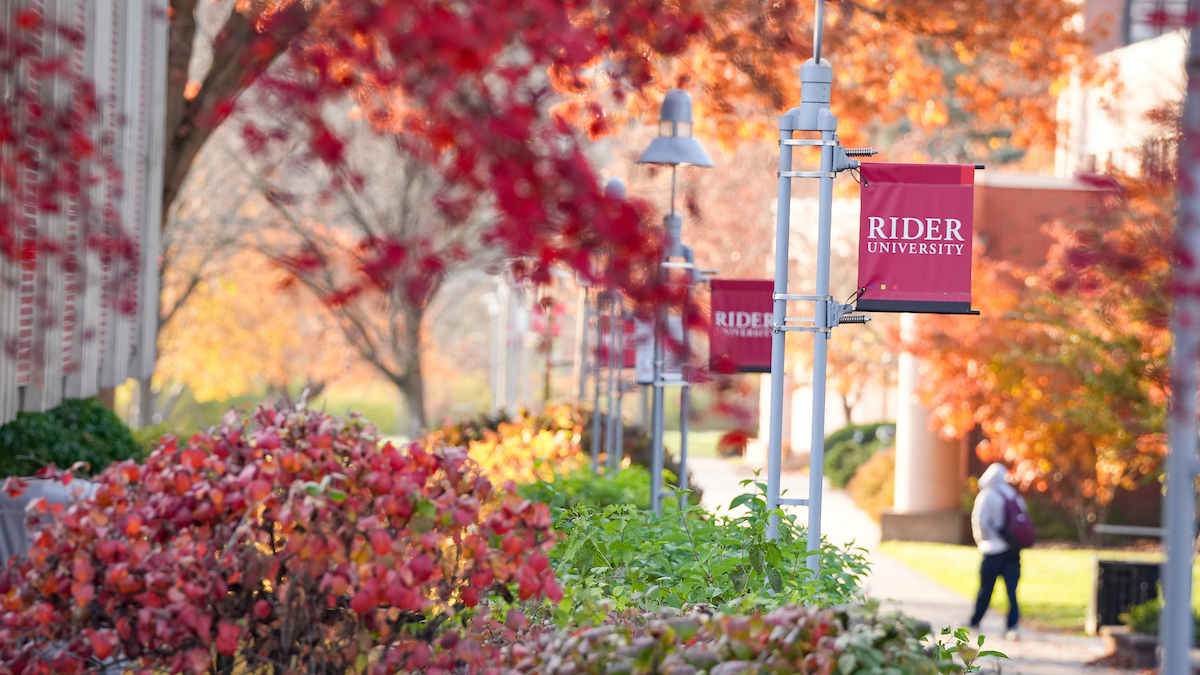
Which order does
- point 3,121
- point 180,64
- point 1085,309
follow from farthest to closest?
point 1085,309, point 180,64, point 3,121

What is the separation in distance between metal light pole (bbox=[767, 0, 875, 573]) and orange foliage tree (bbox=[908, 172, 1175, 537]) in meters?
8.55

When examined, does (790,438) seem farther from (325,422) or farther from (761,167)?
(325,422)

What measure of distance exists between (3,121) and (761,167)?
1260 inches

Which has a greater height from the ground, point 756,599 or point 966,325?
point 966,325

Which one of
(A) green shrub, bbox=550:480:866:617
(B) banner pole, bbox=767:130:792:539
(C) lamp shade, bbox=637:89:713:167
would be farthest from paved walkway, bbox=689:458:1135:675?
(C) lamp shade, bbox=637:89:713:167

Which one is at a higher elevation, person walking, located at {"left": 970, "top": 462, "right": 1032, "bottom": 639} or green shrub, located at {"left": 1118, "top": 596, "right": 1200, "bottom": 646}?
person walking, located at {"left": 970, "top": 462, "right": 1032, "bottom": 639}

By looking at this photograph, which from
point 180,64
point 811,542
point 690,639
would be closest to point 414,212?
point 180,64

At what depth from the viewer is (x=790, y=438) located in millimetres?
34344

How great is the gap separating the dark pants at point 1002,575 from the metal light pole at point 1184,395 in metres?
10.2

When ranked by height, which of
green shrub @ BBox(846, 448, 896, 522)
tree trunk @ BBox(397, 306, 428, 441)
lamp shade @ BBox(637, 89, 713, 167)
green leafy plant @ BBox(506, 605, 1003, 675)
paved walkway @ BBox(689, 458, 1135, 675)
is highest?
lamp shade @ BBox(637, 89, 713, 167)

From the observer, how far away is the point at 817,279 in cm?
575

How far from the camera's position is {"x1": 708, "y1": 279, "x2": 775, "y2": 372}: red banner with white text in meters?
7.38

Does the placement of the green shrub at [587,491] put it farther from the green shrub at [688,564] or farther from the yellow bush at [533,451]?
the green shrub at [688,564]

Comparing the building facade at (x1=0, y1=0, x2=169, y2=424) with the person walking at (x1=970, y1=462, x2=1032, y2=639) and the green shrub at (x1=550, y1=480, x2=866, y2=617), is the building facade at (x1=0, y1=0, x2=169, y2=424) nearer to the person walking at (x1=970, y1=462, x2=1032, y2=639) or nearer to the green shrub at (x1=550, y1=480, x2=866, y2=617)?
the green shrub at (x1=550, y1=480, x2=866, y2=617)
